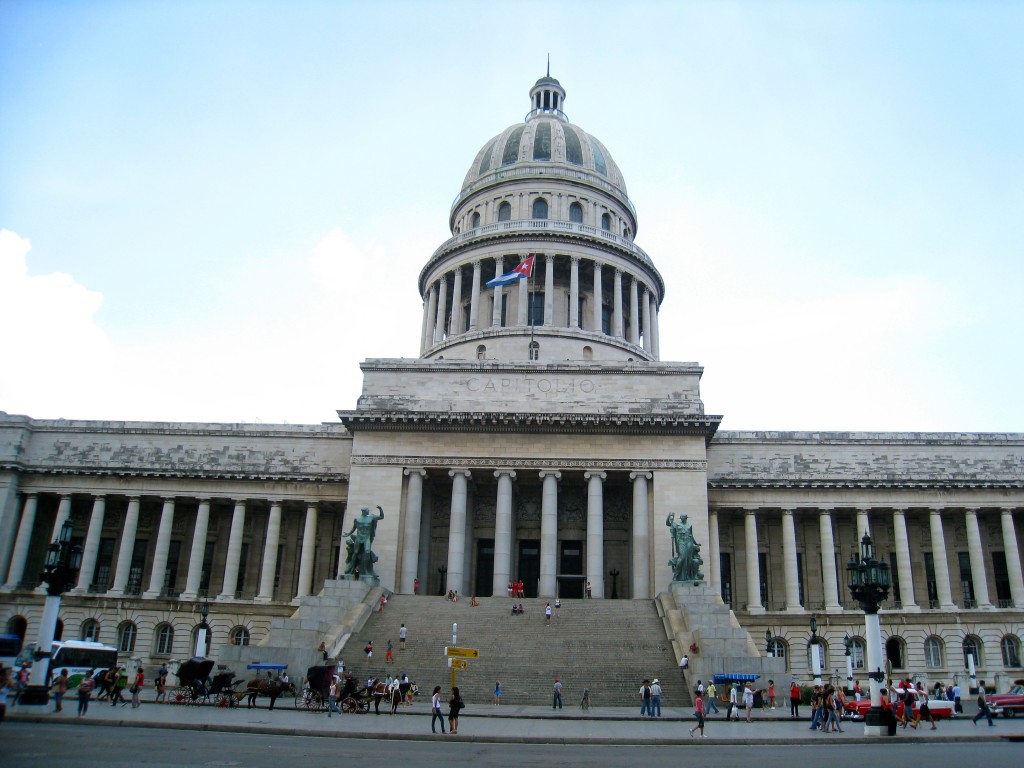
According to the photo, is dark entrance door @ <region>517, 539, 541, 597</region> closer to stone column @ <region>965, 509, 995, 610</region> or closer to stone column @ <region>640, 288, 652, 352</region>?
stone column @ <region>640, 288, 652, 352</region>

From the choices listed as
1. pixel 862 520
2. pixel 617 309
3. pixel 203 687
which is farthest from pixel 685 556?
pixel 617 309

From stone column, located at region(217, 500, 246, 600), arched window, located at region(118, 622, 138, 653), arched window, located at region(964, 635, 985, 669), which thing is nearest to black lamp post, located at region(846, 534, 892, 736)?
arched window, located at region(964, 635, 985, 669)

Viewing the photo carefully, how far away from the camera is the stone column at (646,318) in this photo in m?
70.6

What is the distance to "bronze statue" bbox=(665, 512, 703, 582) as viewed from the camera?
→ 4144 centimetres

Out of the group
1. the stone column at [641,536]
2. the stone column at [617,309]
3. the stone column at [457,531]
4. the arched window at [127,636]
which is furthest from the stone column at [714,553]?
the arched window at [127,636]

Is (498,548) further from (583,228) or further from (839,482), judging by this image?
(583,228)

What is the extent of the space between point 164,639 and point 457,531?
20201 millimetres

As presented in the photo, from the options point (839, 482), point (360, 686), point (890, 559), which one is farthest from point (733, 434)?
point (360, 686)

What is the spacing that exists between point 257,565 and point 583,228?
34.9 meters

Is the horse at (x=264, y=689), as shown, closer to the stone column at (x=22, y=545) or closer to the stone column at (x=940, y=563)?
the stone column at (x=22, y=545)

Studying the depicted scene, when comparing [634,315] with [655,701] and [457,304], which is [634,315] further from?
[655,701]

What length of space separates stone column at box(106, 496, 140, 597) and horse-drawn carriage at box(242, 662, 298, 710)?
23634mm

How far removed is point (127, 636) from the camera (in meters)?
53.3

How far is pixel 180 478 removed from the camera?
55500 mm
